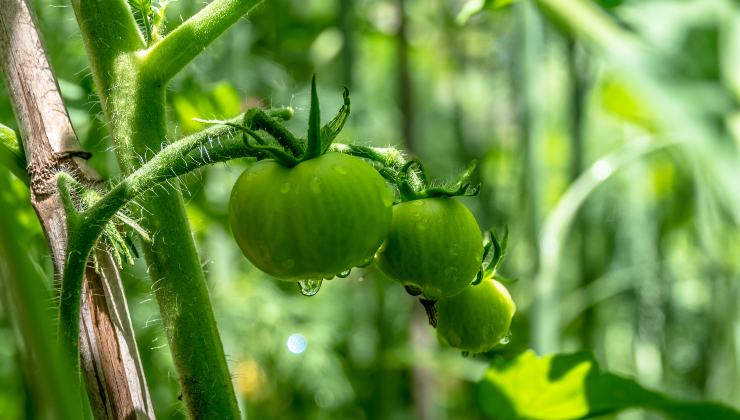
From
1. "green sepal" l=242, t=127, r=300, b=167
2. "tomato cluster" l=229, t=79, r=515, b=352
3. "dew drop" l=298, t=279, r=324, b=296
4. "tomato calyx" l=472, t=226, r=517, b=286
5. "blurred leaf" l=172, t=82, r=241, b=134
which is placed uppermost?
"blurred leaf" l=172, t=82, r=241, b=134

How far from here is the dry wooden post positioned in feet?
2.11

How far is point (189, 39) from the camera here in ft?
2.16

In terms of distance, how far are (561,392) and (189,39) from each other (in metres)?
0.46

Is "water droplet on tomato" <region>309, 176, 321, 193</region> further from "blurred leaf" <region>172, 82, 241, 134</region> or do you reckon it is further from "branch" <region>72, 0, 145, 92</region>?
"blurred leaf" <region>172, 82, 241, 134</region>

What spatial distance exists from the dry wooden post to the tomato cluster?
0.12 metres

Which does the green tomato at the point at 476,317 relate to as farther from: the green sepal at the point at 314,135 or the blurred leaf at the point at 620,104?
the blurred leaf at the point at 620,104

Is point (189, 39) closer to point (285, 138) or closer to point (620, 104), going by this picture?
point (285, 138)

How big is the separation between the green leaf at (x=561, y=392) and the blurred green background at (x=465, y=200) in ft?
0.12

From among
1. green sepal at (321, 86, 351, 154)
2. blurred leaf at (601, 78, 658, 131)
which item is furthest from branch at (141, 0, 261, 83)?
blurred leaf at (601, 78, 658, 131)

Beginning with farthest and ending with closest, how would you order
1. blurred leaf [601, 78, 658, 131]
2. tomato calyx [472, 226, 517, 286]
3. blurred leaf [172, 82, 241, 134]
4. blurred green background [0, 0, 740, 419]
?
blurred leaf [601, 78, 658, 131]
blurred green background [0, 0, 740, 419]
blurred leaf [172, 82, 241, 134]
tomato calyx [472, 226, 517, 286]

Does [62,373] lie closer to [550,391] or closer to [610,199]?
[550,391]

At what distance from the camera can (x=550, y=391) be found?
0.84 m

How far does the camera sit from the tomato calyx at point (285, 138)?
1.96 ft

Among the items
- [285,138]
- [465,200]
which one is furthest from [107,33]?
[465,200]
